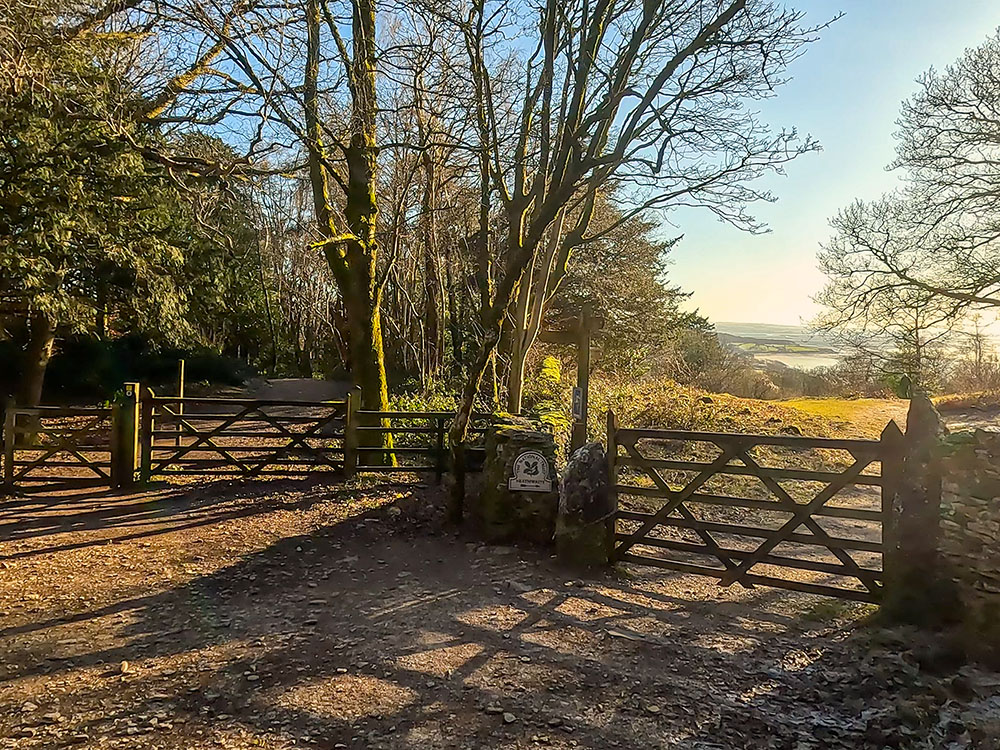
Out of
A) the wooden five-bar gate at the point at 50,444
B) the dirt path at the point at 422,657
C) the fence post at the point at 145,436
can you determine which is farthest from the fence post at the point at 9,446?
the dirt path at the point at 422,657

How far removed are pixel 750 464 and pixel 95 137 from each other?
1268 centimetres

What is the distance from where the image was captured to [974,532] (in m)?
4.50

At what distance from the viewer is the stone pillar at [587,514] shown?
259 inches

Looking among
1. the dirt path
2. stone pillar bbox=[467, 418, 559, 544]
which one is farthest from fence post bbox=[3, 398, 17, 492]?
stone pillar bbox=[467, 418, 559, 544]

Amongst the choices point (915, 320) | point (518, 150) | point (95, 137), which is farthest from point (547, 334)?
point (915, 320)

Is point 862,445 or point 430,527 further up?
point 862,445

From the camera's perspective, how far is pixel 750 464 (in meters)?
5.97

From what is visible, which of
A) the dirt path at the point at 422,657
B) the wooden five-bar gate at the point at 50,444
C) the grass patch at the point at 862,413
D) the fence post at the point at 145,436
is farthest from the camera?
the grass patch at the point at 862,413

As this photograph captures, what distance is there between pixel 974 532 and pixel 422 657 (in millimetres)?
4059

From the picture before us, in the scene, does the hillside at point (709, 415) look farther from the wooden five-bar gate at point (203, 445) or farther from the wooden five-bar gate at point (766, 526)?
the wooden five-bar gate at point (766, 526)

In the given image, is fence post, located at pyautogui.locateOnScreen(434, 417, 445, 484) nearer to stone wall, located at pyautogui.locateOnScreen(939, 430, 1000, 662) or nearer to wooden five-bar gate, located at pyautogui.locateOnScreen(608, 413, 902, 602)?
wooden five-bar gate, located at pyautogui.locateOnScreen(608, 413, 902, 602)

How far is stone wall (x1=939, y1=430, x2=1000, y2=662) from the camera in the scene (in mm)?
4309

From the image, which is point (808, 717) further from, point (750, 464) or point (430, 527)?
point (430, 527)

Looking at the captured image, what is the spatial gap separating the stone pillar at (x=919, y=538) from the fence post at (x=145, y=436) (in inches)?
370
